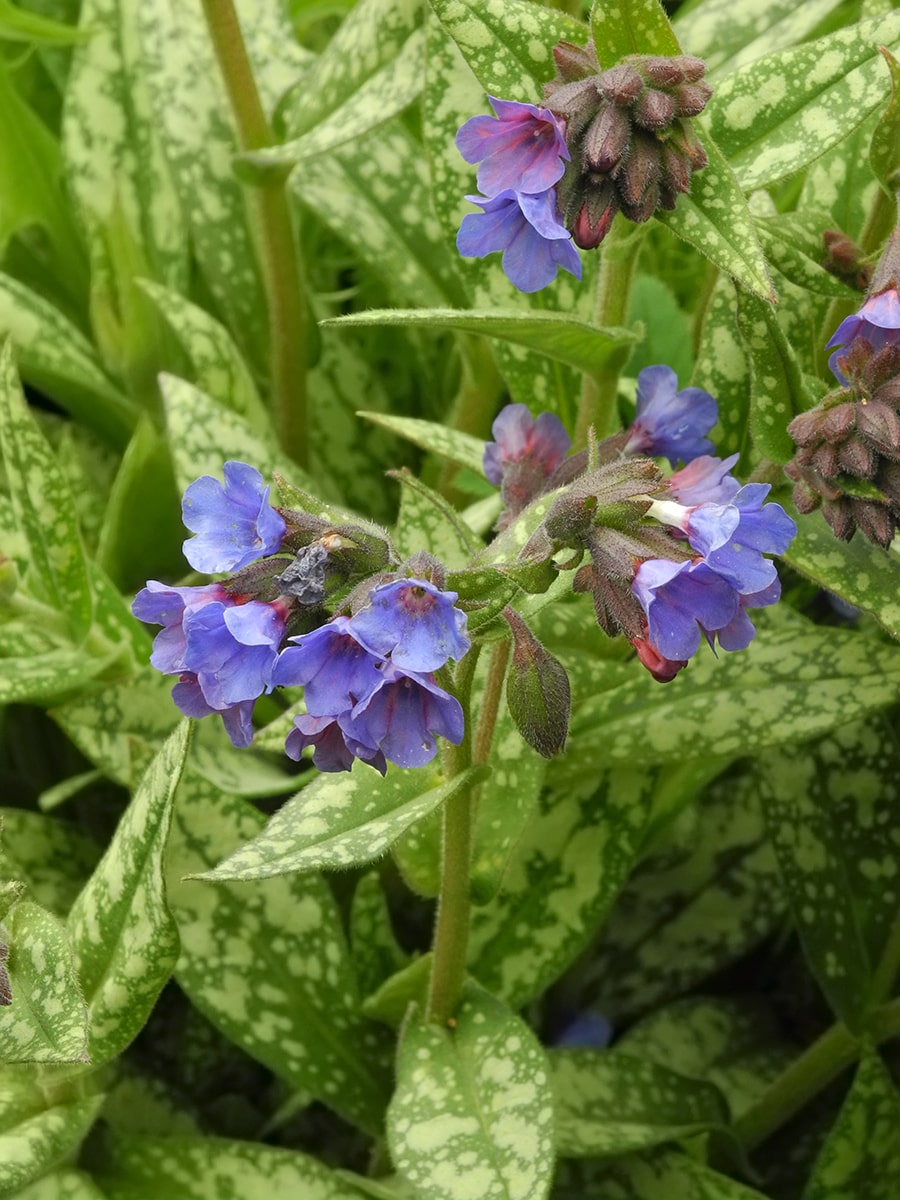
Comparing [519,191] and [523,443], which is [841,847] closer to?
[523,443]

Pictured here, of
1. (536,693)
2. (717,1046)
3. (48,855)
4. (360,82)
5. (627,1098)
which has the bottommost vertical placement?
(717,1046)

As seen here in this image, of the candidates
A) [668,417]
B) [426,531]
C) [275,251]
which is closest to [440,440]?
[426,531]

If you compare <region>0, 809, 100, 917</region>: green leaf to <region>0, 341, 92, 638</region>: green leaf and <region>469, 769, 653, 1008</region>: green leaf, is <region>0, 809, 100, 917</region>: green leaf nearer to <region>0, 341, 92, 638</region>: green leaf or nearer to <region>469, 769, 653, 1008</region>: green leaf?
<region>0, 341, 92, 638</region>: green leaf

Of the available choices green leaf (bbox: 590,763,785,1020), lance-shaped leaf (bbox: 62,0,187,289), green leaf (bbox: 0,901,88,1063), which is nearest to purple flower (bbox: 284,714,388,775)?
green leaf (bbox: 0,901,88,1063)

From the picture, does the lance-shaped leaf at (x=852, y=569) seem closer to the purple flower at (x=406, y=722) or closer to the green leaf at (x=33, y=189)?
the purple flower at (x=406, y=722)

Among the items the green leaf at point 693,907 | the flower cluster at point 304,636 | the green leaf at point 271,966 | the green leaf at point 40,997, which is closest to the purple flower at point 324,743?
the flower cluster at point 304,636
